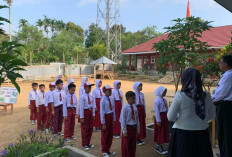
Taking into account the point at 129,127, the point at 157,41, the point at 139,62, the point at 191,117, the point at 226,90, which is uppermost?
the point at 157,41

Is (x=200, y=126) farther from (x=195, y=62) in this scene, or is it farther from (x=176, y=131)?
(x=195, y=62)

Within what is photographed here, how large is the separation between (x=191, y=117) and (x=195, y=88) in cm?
33

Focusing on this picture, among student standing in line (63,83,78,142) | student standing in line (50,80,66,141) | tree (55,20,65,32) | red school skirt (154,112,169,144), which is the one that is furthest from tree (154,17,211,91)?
tree (55,20,65,32)

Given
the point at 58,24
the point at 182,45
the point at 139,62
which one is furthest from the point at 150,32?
the point at 182,45

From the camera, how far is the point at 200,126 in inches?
94.3

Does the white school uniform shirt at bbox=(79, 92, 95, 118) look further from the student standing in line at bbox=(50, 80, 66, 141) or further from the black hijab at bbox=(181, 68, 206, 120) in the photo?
the black hijab at bbox=(181, 68, 206, 120)

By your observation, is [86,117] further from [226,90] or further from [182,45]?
[226,90]

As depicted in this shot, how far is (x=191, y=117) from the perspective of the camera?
93.4 inches

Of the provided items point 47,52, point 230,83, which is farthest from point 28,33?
point 230,83

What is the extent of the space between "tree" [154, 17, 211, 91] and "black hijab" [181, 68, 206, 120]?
2640 mm

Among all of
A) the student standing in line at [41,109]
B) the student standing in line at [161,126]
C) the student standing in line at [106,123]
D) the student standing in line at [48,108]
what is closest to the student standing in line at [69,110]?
the student standing in line at [48,108]

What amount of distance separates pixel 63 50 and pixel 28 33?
537cm

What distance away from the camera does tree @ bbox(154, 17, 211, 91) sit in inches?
188

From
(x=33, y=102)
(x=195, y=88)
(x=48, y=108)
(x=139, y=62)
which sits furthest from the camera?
(x=139, y=62)
